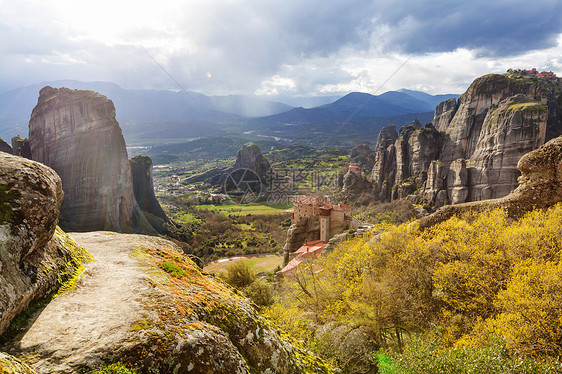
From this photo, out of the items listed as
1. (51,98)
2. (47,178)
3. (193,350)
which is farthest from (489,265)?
(51,98)

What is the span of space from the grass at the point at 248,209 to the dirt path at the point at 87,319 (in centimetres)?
9808

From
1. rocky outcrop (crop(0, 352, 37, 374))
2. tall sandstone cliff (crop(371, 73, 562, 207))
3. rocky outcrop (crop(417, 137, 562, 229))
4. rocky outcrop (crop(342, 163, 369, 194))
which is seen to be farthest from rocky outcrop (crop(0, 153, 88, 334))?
rocky outcrop (crop(342, 163, 369, 194))

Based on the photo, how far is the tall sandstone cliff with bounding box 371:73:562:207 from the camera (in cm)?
5598

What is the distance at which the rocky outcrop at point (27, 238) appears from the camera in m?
4.19

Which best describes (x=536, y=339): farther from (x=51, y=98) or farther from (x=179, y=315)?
(x=51, y=98)

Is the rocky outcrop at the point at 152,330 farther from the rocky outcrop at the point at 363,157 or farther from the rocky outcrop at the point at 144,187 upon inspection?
the rocky outcrop at the point at 363,157

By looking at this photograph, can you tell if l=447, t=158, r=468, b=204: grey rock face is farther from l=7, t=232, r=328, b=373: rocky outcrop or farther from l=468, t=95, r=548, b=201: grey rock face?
l=7, t=232, r=328, b=373: rocky outcrop

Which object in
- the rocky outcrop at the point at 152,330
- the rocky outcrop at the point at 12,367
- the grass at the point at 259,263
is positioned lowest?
the grass at the point at 259,263

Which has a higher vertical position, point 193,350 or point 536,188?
point 536,188

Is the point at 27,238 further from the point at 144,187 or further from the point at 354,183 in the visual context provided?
the point at 354,183

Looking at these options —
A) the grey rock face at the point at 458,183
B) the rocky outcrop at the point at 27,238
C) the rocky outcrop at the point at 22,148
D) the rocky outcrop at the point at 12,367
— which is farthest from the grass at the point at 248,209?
the rocky outcrop at the point at 12,367

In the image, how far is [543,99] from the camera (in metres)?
68.4

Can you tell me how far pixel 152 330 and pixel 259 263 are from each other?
52.6 meters

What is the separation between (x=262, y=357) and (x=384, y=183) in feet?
306
